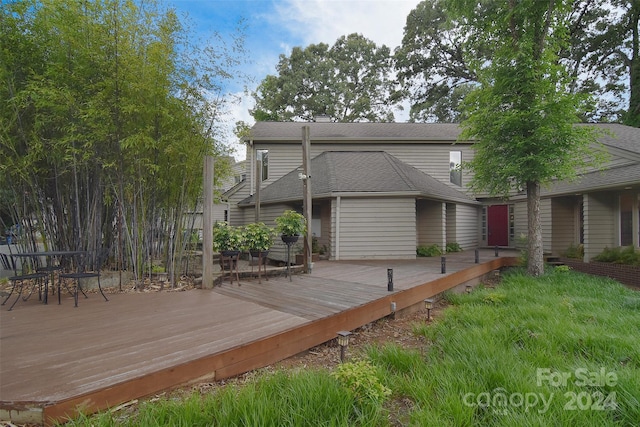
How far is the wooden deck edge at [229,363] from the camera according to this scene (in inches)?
63.1

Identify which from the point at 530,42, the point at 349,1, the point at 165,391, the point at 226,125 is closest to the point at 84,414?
the point at 165,391

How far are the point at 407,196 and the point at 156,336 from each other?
23.2 feet

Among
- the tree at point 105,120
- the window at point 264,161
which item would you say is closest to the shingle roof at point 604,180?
the tree at point 105,120

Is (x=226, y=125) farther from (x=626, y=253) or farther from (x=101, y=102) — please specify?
(x=626, y=253)

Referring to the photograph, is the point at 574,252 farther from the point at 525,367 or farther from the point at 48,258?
the point at 48,258

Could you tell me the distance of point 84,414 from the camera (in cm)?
159

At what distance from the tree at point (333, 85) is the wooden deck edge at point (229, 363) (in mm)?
19109

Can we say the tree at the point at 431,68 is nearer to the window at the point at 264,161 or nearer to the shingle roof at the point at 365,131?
the shingle roof at the point at 365,131

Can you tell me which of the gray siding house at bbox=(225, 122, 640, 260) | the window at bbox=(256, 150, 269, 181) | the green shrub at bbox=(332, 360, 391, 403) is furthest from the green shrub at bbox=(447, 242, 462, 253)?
the green shrub at bbox=(332, 360, 391, 403)

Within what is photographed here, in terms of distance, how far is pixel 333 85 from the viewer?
69.4 feet

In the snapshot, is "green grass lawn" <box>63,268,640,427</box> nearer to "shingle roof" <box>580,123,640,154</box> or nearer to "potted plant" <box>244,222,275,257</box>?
"potted plant" <box>244,222,275,257</box>

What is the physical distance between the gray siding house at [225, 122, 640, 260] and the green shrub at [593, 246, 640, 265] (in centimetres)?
33

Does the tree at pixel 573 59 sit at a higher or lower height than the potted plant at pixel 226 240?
higher

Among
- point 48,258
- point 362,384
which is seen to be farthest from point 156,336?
point 48,258
